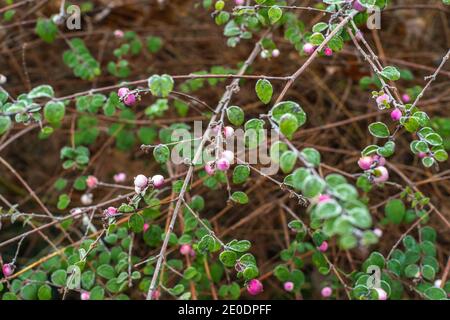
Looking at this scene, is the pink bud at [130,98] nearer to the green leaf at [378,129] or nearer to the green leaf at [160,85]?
the green leaf at [160,85]

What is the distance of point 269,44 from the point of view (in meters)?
1.51

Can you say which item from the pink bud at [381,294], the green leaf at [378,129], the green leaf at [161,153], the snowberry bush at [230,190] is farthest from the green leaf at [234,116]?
the pink bud at [381,294]

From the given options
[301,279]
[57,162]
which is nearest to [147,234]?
[301,279]

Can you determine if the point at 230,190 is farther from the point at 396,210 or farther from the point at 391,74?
the point at 391,74

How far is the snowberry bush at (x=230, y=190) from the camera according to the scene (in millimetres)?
969

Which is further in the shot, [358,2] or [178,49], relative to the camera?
[178,49]

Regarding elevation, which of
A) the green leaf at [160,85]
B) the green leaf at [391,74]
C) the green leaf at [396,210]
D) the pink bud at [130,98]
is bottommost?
the green leaf at [396,210]

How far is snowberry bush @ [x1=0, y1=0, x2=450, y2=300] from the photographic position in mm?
969

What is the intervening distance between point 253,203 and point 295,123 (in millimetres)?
1027

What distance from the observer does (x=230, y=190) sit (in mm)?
1468

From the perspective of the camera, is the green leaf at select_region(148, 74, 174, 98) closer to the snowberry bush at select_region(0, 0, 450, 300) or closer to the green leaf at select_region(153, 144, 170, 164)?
the snowberry bush at select_region(0, 0, 450, 300)

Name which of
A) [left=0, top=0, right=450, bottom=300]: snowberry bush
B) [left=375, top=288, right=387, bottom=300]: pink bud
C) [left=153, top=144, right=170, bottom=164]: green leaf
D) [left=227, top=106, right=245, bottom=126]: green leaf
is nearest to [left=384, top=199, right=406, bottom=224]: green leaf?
[left=0, top=0, right=450, bottom=300]: snowberry bush

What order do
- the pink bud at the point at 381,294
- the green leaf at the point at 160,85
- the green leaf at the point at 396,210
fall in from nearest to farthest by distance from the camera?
1. the green leaf at the point at 160,85
2. the pink bud at the point at 381,294
3. the green leaf at the point at 396,210
